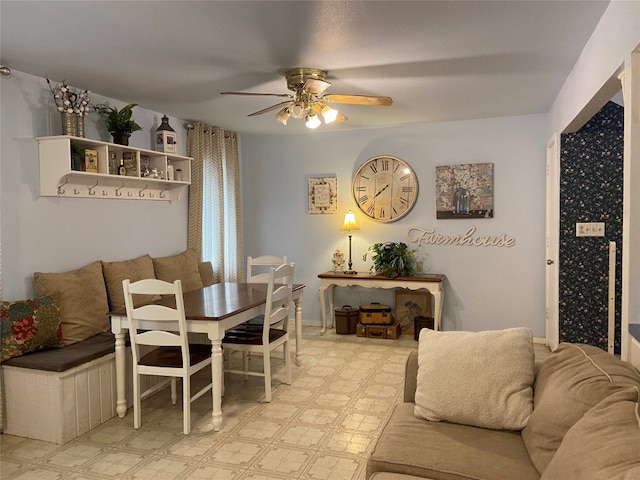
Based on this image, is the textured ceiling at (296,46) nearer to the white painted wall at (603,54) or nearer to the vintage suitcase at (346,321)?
the white painted wall at (603,54)

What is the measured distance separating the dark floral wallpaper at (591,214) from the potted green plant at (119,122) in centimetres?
360

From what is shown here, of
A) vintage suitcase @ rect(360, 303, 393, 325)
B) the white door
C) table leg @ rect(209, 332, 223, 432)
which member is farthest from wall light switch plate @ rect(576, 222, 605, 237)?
table leg @ rect(209, 332, 223, 432)

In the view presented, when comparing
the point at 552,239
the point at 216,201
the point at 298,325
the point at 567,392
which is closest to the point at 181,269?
the point at 216,201

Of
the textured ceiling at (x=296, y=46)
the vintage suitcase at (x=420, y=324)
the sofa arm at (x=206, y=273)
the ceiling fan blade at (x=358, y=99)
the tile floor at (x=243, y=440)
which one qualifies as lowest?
the tile floor at (x=243, y=440)

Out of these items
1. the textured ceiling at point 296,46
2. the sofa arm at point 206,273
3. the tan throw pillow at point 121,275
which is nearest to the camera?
the textured ceiling at point 296,46

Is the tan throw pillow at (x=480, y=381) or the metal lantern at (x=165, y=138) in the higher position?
the metal lantern at (x=165, y=138)

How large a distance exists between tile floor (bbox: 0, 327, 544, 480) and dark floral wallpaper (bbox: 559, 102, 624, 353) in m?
1.66

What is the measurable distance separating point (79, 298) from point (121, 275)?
1.51 ft

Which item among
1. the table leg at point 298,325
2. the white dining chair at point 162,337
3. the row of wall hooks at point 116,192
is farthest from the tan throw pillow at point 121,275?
the table leg at point 298,325

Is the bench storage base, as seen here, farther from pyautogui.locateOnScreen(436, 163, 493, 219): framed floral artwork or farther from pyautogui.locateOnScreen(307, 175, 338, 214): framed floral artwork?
pyautogui.locateOnScreen(436, 163, 493, 219): framed floral artwork

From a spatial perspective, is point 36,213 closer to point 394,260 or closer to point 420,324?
point 394,260

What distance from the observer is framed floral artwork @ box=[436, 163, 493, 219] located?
5129mm

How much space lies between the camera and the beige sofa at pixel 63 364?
289 cm

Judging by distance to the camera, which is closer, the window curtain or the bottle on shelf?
the bottle on shelf
